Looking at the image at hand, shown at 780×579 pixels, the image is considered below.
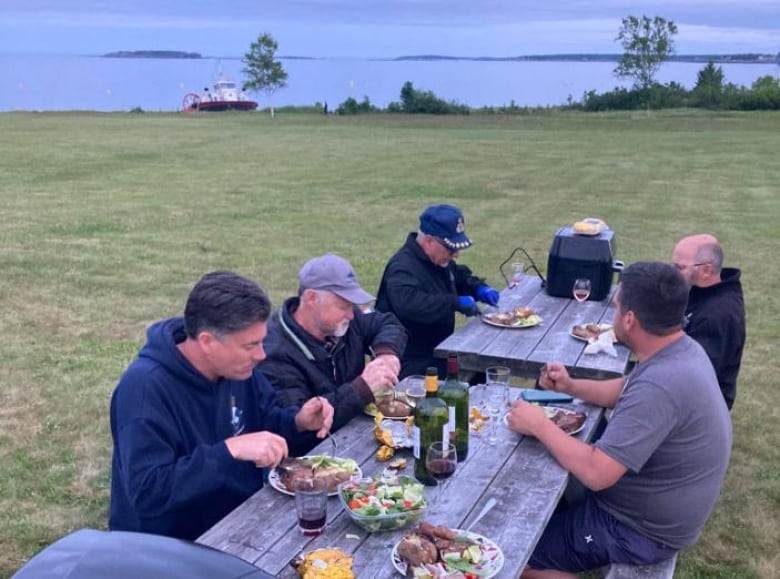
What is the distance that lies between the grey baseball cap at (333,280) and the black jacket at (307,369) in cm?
15

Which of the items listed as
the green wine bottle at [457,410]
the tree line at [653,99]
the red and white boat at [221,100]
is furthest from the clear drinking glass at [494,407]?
the red and white boat at [221,100]

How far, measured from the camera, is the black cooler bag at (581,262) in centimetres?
595

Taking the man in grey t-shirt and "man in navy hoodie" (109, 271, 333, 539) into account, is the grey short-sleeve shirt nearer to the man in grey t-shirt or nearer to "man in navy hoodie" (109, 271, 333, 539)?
the man in grey t-shirt

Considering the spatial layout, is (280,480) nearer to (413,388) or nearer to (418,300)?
(413,388)

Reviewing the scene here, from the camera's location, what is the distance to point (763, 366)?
7.48 m

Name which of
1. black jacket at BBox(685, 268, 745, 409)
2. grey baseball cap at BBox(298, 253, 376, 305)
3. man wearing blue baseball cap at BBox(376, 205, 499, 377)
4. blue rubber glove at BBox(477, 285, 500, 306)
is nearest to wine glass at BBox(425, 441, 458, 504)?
grey baseball cap at BBox(298, 253, 376, 305)

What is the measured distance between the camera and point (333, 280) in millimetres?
3898

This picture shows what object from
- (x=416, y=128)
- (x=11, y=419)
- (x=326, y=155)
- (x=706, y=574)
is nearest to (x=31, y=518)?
(x=11, y=419)

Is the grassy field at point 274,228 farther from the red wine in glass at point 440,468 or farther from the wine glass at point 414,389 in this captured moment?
the red wine in glass at point 440,468

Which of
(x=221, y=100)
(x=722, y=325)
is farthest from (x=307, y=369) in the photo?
(x=221, y=100)

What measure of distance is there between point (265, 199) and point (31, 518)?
1154 centimetres

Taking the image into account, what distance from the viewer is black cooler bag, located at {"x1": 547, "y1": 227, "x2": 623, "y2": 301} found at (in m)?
5.95

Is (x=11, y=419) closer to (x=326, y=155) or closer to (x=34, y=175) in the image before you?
(x=34, y=175)

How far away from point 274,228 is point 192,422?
10.1 m
